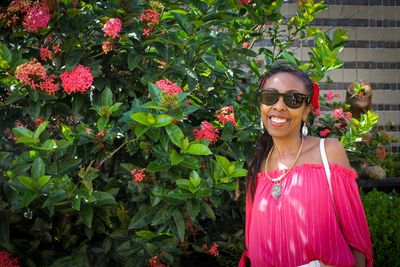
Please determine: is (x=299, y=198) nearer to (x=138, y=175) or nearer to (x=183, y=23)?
(x=138, y=175)

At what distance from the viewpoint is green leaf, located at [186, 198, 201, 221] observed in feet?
8.42

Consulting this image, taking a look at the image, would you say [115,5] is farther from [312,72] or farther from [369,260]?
[369,260]

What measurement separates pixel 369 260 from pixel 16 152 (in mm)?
1842

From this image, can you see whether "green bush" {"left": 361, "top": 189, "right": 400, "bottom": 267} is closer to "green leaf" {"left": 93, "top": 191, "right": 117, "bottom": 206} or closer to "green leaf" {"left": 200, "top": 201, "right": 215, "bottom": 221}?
"green leaf" {"left": 200, "top": 201, "right": 215, "bottom": 221}

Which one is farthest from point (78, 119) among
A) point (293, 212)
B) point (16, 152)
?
point (293, 212)

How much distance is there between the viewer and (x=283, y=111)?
219cm

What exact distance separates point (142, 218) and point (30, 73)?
0.79 meters

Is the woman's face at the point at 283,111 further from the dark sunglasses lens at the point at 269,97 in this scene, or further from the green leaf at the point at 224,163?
the green leaf at the point at 224,163

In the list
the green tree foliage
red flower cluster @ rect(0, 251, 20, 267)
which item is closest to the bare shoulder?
the green tree foliage

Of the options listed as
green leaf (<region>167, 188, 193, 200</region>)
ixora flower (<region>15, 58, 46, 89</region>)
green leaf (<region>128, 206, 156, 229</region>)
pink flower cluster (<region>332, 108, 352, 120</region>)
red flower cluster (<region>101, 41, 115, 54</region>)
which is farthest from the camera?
pink flower cluster (<region>332, 108, 352, 120</region>)

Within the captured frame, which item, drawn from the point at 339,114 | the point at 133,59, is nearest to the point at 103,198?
the point at 133,59

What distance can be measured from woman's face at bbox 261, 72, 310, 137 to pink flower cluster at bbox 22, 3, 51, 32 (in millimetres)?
1127

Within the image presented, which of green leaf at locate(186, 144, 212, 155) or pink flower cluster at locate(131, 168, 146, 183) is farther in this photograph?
pink flower cluster at locate(131, 168, 146, 183)

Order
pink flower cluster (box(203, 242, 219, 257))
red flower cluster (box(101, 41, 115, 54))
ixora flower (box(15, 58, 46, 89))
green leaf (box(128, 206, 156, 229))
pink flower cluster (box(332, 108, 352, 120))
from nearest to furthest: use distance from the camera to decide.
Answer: ixora flower (box(15, 58, 46, 89)), green leaf (box(128, 206, 156, 229)), red flower cluster (box(101, 41, 115, 54)), pink flower cluster (box(203, 242, 219, 257)), pink flower cluster (box(332, 108, 352, 120))
